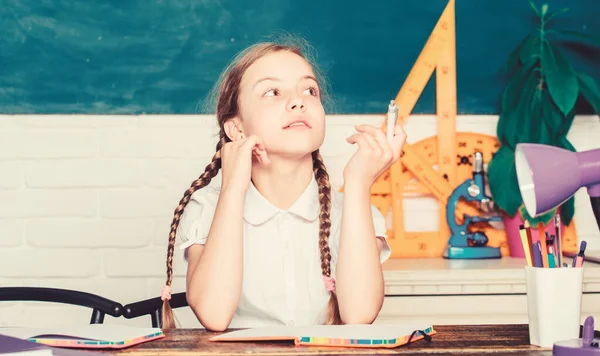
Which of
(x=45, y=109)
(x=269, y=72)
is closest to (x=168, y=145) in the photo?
(x=45, y=109)

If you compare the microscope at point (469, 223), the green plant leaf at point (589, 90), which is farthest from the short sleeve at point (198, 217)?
the green plant leaf at point (589, 90)

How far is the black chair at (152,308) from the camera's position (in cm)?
132

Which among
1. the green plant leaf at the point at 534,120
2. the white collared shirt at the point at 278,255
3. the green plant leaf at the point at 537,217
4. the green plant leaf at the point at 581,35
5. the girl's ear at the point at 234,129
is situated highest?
the green plant leaf at the point at 581,35

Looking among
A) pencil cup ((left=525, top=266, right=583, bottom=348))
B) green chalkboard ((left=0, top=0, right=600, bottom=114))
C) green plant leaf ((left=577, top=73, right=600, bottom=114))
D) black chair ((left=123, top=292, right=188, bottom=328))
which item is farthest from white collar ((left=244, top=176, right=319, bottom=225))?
green plant leaf ((left=577, top=73, right=600, bottom=114))

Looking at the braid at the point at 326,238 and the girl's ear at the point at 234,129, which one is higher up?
the girl's ear at the point at 234,129

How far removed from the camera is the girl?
131 cm

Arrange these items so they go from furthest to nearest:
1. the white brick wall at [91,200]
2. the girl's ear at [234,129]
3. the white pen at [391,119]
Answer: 1. the white brick wall at [91,200]
2. the girl's ear at [234,129]
3. the white pen at [391,119]

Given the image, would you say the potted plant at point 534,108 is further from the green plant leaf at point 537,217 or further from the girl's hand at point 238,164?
the girl's hand at point 238,164

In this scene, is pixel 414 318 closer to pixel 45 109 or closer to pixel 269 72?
pixel 269 72

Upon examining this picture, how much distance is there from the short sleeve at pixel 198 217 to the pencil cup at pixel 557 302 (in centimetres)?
72

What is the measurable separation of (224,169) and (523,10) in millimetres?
1284

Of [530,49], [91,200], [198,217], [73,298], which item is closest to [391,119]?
[198,217]

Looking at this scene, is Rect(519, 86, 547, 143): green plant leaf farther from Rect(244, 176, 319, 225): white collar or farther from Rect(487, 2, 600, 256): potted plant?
Rect(244, 176, 319, 225): white collar

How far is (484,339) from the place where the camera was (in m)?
0.98
